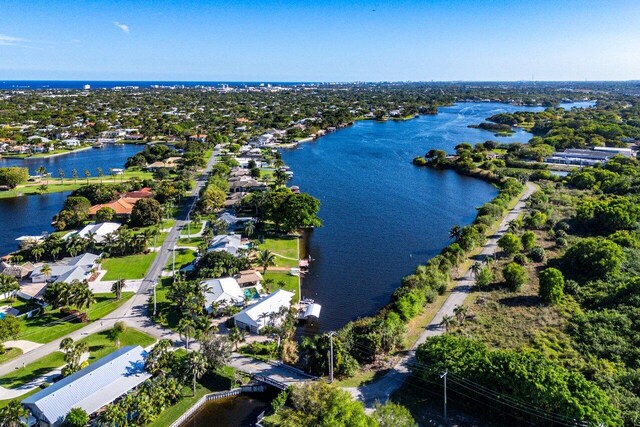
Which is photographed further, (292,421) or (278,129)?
(278,129)

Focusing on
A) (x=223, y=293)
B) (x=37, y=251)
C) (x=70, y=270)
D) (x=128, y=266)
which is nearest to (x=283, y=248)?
(x=223, y=293)

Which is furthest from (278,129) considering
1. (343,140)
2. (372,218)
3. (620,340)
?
(620,340)

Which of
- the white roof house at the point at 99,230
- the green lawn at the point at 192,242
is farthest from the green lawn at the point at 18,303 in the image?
the green lawn at the point at 192,242

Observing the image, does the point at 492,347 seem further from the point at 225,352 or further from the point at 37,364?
the point at 37,364

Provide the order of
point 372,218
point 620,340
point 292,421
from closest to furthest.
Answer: point 292,421
point 620,340
point 372,218

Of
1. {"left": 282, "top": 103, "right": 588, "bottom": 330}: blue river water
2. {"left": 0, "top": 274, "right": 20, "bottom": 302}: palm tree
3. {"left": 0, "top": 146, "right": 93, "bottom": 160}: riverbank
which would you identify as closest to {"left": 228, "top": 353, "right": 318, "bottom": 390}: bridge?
{"left": 282, "top": 103, "right": 588, "bottom": 330}: blue river water

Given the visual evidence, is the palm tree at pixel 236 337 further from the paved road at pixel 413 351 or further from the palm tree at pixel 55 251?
A: the palm tree at pixel 55 251
